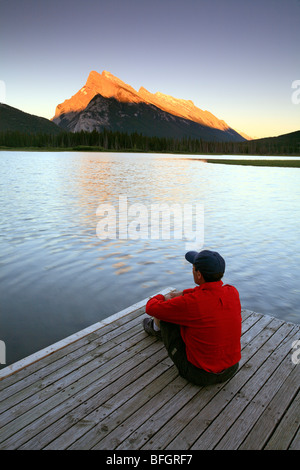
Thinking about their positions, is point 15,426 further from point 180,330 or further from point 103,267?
point 103,267

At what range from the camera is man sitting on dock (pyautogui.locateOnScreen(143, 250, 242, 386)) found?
14.2 ft

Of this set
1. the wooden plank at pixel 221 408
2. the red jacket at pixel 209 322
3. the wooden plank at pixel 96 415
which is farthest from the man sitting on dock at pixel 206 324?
the wooden plank at pixel 96 415

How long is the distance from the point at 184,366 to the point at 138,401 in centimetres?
77

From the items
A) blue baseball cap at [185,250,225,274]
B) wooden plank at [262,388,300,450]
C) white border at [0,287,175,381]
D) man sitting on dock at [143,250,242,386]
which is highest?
blue baseball cap at [185,250,225,274]

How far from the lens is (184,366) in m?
4.70

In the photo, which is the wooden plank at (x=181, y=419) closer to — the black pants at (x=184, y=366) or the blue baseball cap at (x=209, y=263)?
the black pants at (x=184, y=366)

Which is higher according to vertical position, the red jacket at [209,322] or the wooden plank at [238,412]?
the red jacket at [209,322]

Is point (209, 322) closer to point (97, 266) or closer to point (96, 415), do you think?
point (96, 415)

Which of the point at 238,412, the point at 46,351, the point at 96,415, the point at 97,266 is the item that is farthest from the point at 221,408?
the point at 97,266

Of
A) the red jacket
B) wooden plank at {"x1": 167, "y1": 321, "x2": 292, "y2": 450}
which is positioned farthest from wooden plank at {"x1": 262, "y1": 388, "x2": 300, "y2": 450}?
the red jacket

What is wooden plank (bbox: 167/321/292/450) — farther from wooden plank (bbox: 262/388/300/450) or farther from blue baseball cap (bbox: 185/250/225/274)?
blue baseball cap (bbox: 185/250/225/274)

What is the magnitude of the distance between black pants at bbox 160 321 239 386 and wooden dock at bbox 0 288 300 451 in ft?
0.51

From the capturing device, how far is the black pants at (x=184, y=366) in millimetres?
4590
